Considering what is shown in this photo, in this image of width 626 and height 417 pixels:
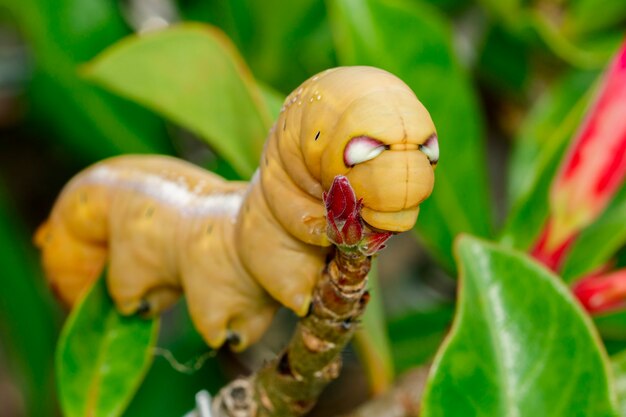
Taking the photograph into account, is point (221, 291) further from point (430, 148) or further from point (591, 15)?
point (591, 15)

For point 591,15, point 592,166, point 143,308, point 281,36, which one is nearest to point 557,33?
point 591,15

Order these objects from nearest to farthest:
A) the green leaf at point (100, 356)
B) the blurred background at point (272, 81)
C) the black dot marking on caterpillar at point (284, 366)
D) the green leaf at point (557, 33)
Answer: the black dot marking on caterpillar at point (284, 366) < the green leaf at point (100, 356) < the blurred background at point (272, 81) < the green leaf at point (557, 33)

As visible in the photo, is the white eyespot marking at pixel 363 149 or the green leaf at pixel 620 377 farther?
the green leaf at pixel 620 377

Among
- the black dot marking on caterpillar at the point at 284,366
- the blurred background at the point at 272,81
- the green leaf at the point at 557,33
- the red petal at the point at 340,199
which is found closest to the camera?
the red petal at the point at 340,199

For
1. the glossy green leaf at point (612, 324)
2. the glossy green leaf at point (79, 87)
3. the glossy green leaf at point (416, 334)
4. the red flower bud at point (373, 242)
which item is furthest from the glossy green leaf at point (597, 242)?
the glossy green leaf at point (79, 87)

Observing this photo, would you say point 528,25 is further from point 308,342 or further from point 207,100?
point 308,342

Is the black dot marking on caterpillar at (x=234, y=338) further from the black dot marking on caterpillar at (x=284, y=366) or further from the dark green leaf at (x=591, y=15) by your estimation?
the dark green leaf at (x=591, y=15)

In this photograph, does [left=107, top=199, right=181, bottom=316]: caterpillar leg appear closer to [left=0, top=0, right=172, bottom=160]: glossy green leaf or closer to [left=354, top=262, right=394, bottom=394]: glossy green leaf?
[left=354, top=262, right=394, bottom=394]: glossy green leaf
